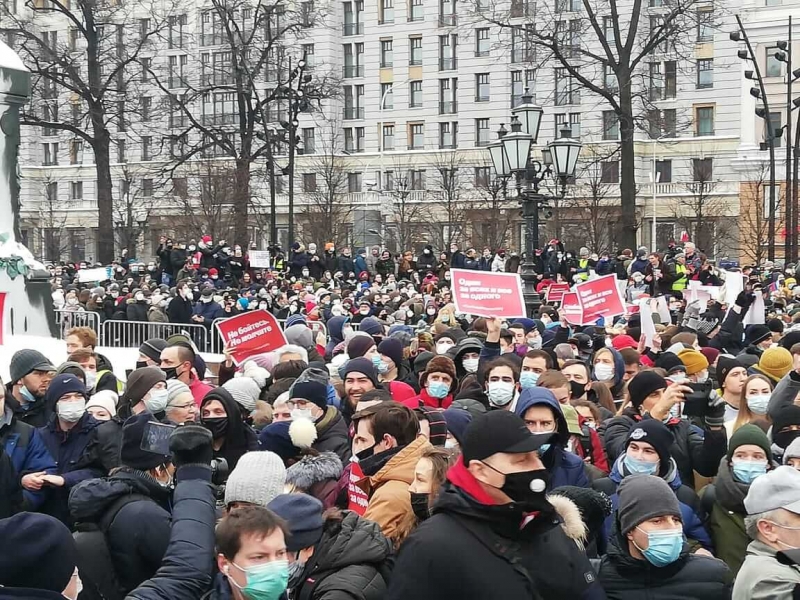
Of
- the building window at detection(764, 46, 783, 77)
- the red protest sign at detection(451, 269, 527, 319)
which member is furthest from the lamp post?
the building window at detection(764, 46, 783, 77)

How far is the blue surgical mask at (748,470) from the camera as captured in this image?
543 centimetres

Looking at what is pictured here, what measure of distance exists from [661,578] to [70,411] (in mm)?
3575

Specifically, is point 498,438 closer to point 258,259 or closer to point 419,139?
point 258,259

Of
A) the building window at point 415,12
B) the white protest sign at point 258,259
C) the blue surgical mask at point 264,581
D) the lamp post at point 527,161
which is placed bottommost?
the blue surgical mask at point 264,581

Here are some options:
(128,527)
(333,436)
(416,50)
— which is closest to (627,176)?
(333,436)

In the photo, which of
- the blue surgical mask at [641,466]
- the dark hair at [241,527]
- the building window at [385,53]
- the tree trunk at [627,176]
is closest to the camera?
the dark hair at [241,527]

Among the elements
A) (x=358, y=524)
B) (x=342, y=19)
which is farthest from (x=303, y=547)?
(x=342, y=19)

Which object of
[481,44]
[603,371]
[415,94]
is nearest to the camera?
[603,371]

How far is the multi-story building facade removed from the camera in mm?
62188

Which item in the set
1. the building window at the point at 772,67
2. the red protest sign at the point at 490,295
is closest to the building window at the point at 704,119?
the building window at the point at 772,67

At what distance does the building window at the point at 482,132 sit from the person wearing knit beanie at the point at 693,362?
64.2 metres

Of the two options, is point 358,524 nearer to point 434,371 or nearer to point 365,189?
Answer: point 434,371

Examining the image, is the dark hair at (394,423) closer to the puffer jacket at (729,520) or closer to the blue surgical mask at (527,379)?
the puffer jacket at (729,520)

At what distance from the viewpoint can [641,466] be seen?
5.53 meters
